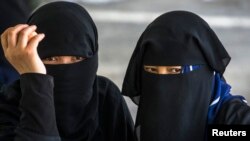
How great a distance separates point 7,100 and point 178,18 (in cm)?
72

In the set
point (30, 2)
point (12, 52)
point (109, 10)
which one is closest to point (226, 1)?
point (109, 10)

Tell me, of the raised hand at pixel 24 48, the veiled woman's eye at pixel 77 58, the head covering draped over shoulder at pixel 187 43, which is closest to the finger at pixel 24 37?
the raised hand at pixel 24 48

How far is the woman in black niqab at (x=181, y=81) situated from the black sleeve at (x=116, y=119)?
0.67 ft

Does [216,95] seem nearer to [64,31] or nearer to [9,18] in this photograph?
[64,31]

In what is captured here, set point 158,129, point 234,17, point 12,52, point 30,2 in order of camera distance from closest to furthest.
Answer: point 12,52 < point 158,129 < point 30,2 < point 234,17

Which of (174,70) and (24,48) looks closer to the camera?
(24,48)

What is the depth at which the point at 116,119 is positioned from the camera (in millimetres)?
1922

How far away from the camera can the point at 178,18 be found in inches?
67.4

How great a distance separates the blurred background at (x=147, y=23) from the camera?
12.8 ft

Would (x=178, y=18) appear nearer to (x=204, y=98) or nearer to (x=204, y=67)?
(x=204, y=67)

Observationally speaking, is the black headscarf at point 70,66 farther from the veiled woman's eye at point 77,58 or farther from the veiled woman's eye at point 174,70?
the veiled woman's eye at point 174,70

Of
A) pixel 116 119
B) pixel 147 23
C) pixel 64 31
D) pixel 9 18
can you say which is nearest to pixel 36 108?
pixel 64 31

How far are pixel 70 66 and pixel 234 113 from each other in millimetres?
610

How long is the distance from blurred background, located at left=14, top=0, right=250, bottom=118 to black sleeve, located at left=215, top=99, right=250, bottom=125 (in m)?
1.65
